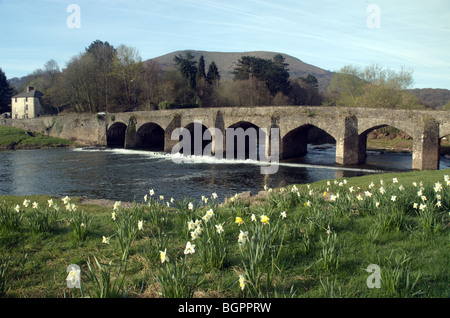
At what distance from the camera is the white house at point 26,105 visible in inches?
2778

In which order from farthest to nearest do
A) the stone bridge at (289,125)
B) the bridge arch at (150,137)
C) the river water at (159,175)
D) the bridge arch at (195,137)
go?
the bridge arch at (150,137) → the bridge arch at (195,137) → the stone bridge at (289,125) → the river water at (159,175)

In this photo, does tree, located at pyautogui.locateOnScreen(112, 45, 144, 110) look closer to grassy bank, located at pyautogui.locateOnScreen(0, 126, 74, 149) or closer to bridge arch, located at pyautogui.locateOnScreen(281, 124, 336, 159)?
grassy bank, located at pyautogui.locateOnScreen(0, 126, 74, 149)

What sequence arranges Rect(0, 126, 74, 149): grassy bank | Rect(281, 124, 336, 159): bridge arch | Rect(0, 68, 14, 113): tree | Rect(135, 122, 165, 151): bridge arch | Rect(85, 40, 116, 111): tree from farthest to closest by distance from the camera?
Rect(0, 68, 14, 113): tree, Rect(85, 40, 116, 111): tree, Rect(0, 126, 74, 149): grassy bank, Rect(135, 122, 165, 151): bridge arch, Rect(281, 124, 336, 159): bridge arch

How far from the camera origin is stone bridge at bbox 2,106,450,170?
25562mm

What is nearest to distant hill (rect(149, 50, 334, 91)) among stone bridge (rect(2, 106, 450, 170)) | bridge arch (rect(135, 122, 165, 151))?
bridge arch (rect(135, 122, 165, 151))

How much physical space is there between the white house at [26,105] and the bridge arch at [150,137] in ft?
113

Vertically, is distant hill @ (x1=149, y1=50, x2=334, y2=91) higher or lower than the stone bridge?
higher

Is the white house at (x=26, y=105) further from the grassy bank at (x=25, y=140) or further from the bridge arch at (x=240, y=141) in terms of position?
the bridge arch at (x=240, y=141)

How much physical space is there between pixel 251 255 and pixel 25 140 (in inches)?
2112

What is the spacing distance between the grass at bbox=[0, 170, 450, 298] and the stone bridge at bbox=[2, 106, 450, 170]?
63.8 ft

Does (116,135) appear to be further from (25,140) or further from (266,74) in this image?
(266,74)

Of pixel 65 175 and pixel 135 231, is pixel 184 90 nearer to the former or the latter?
pixel 65 175

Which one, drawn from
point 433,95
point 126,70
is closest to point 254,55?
point 433,95

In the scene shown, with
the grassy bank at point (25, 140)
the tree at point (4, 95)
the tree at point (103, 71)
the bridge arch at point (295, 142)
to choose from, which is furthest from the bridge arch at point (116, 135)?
the tree at point (4, 95)
